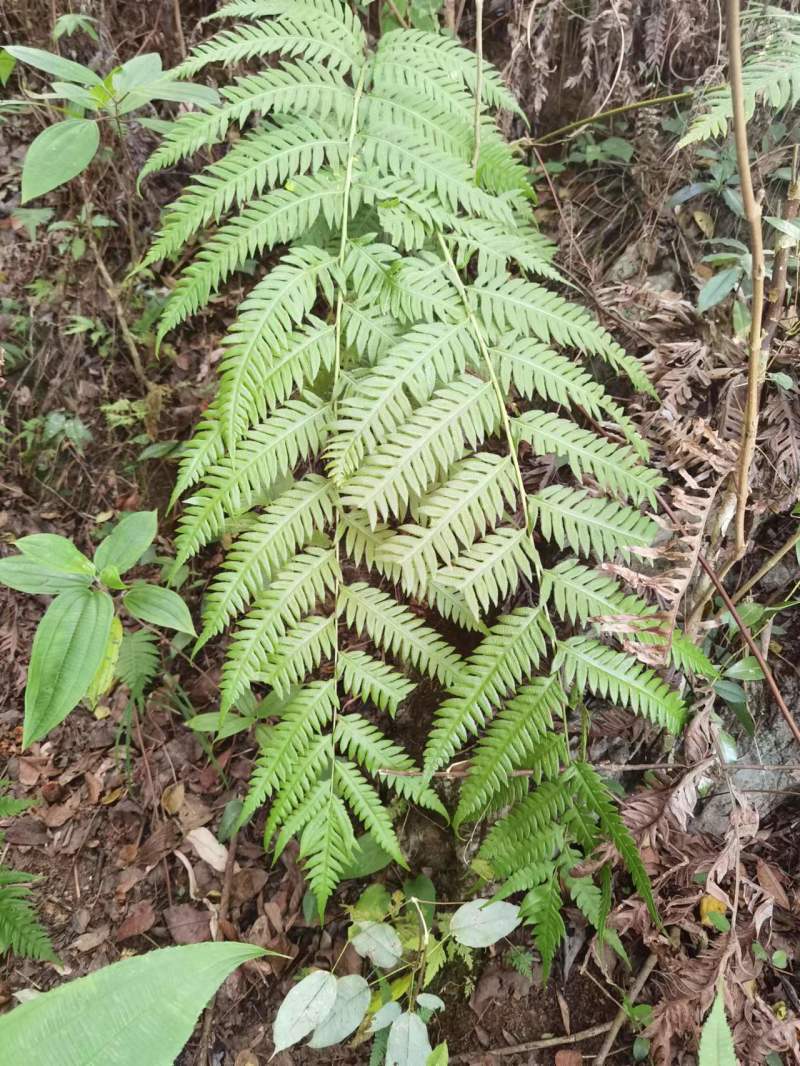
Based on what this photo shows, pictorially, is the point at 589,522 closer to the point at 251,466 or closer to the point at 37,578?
the point at 251,466

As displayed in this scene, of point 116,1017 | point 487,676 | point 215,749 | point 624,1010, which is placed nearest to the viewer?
point 116,1017

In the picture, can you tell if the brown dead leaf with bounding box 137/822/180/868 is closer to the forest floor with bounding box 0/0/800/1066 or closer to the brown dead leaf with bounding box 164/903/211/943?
the forest floor with bounding box 0/0/800/1066

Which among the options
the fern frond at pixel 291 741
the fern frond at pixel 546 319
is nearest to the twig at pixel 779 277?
the fern frond at pixel 546 319

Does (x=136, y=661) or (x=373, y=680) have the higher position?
(x=373, y=680)

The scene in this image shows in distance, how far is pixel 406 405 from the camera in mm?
1760

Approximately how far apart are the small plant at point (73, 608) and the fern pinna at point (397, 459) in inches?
10.6

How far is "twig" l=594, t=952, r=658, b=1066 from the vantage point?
1.88m

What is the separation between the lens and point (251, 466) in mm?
1777

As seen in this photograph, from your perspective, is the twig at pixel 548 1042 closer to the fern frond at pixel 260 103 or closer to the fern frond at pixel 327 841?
the fern frond at pixel 327 841

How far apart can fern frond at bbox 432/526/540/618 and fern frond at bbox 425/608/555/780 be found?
0.08 metres

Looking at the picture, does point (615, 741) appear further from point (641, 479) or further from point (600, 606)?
point (641, 479)

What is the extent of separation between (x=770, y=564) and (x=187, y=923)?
2.25 m

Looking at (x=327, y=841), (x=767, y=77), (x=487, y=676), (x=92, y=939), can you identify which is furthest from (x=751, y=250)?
(x=92, y=939)

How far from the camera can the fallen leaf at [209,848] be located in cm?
243
